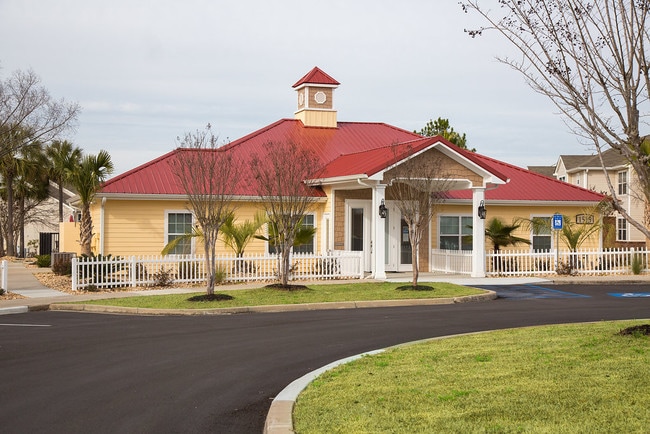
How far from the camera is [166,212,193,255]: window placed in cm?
2797

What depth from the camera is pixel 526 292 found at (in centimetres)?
2362

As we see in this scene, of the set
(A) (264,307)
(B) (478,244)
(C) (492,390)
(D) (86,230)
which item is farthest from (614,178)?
(C) (492,390)

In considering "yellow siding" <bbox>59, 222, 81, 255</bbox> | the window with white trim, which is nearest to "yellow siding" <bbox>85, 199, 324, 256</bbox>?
"yellow siding" <bbox>59, 222, 81, 255</bbox>

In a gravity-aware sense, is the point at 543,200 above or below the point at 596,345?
above

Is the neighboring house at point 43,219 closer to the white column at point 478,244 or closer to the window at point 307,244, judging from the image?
the window at point 307,244

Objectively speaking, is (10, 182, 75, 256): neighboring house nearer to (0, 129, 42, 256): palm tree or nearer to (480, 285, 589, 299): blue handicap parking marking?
(0, 129, 42, 256): palm tree

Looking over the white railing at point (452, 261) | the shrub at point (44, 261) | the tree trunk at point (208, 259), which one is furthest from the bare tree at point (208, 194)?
the shrub at point (44, 261)

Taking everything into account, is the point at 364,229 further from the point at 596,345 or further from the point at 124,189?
the point at 596,345

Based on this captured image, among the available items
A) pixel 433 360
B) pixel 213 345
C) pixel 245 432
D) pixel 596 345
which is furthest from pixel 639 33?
pixel 213 345

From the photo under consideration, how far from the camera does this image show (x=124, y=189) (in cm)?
2705

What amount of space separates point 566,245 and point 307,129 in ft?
37.5

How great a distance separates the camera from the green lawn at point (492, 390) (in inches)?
292

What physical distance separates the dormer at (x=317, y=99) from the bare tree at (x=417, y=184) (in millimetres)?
8589

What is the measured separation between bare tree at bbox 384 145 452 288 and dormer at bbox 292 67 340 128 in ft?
28.2
